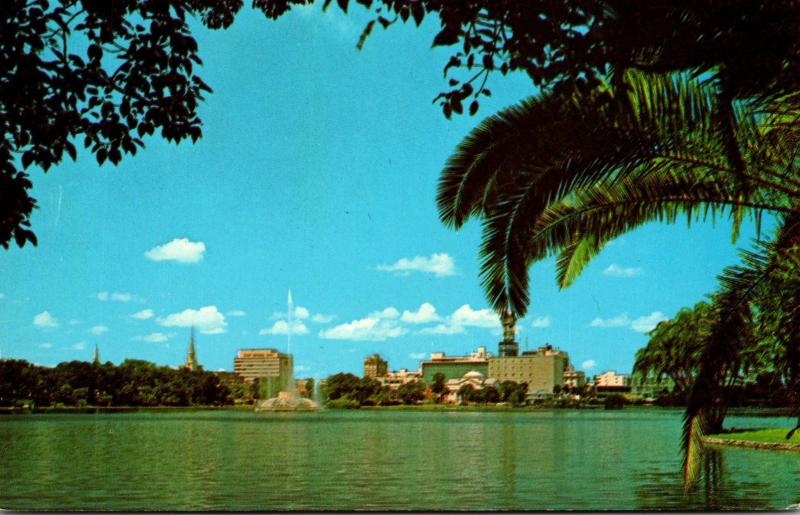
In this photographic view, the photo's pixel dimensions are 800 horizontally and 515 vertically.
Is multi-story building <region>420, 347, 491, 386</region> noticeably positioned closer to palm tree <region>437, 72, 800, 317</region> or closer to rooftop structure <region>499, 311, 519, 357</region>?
rooftop structure <region>499, 311, 519, 357</region>

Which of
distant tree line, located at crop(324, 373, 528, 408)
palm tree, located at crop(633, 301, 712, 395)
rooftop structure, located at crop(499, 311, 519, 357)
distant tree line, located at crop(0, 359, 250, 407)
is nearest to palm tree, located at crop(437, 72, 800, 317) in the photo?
rooftop structure, located at crop(499, 311, 519, 357)

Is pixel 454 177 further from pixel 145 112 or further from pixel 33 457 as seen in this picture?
pixel 33 457

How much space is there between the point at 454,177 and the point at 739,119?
1.69m

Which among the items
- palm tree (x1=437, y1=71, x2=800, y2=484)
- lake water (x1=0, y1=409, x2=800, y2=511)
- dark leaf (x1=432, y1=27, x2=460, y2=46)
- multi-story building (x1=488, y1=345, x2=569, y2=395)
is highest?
dark leaf (x1=432, y1=27, x2=460, y2=46)

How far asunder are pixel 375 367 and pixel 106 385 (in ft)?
10.2

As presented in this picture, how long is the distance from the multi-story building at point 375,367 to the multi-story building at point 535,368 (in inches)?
47.1

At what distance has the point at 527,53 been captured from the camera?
155 inches

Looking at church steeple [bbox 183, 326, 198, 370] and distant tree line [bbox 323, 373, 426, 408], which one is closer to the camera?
church steeple [bbox 183, 326, 198, 370]

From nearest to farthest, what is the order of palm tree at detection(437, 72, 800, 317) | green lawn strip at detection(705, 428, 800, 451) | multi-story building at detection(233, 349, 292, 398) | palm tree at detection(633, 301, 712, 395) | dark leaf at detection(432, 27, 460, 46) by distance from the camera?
dark leaf at detection(432, 27, 460, 46)
palm tree at detection(437, 72, 800, 317)
palm tree at detection(633, 301, 712, 395)
multi-story building at detection(233, 349, 292, 398)
green lawn strip at detection(705, 428, 800, 451)

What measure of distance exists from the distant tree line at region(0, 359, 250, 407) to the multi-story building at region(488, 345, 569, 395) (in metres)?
3.45

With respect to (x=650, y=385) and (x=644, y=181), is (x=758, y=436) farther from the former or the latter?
(x=644, y=181)

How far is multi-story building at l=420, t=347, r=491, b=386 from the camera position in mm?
7301

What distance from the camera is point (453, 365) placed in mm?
8234

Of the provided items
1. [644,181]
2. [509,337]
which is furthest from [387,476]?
[644,181]
